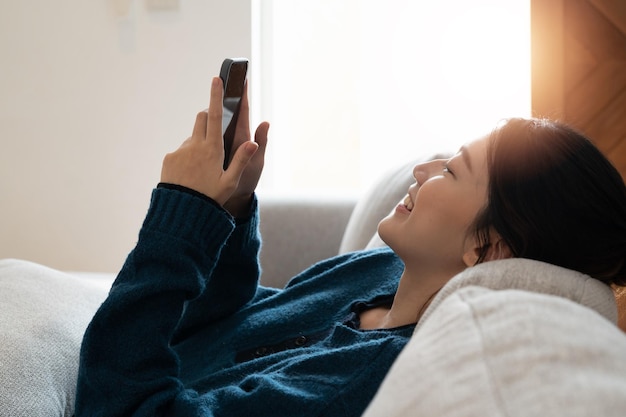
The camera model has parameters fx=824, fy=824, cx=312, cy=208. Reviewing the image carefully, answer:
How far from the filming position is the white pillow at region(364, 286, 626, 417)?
50 cm

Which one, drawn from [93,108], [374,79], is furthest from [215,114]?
[93,108]

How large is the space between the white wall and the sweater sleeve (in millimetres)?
1824

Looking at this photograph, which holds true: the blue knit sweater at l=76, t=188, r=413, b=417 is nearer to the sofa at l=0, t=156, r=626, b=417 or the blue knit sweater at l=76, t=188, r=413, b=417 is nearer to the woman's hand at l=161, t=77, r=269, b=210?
the woman's hand at l=161, t=77, r=269, b=210

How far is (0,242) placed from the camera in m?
3.03

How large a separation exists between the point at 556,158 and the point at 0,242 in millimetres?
2529

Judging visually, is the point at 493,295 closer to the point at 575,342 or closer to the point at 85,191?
the point at 575,342

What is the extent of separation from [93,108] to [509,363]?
259 cm

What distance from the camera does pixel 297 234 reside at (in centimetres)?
203

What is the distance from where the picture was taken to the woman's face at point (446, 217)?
41.1 inches

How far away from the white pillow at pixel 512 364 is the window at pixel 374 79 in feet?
6.86

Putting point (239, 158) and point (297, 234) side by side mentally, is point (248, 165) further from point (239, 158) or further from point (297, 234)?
point (297, 234)

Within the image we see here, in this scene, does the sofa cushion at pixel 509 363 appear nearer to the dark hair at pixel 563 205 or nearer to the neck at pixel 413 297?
the dark hair at pixel 563 205

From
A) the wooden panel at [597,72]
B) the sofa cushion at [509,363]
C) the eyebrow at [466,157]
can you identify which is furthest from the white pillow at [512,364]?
the wooden panel at [597,72]

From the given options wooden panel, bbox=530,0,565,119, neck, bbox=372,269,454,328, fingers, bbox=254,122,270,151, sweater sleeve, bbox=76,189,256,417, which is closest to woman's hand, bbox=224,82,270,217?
fingers, bbox=254,122,270,151
